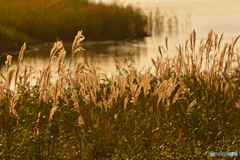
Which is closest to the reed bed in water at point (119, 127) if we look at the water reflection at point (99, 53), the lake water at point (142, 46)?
the lake water at point (142, 46)

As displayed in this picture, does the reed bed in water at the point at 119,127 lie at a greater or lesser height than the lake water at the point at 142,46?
greater

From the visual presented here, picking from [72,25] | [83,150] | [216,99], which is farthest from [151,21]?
[83,150]

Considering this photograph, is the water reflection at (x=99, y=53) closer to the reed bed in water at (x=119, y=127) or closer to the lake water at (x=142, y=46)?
the lake water at (x=142, y=46)

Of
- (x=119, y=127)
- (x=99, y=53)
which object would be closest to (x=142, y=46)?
(x=99, y=53)

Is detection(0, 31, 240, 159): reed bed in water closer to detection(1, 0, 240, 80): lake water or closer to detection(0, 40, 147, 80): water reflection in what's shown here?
detection(1, 0, 240, 80): lake water

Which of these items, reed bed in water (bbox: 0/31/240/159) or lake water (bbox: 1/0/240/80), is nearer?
reed bed in water (bbox: 0/31/240/159)

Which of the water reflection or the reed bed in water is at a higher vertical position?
the reed bed in water

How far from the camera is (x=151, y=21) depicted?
17344mm

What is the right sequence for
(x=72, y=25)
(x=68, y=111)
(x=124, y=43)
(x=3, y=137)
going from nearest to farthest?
(x=3, y=137) → (x=68, y=111) → (x=124, y=43) → (x=72, y=25)

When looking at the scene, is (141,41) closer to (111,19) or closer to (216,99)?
(111,19)

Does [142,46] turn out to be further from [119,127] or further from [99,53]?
[119,127]

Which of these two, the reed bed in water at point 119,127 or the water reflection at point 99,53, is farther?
the water reflection at point 99,53

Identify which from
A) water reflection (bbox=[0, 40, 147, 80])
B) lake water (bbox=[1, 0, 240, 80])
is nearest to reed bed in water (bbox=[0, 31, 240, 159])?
lake water (bbox=[1, 0, 240, 80])

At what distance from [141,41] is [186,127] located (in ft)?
37.5
